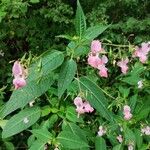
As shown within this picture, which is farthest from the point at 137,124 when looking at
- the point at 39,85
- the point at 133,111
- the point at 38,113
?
the point at 39,85

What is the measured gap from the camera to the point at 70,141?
1.69 metres

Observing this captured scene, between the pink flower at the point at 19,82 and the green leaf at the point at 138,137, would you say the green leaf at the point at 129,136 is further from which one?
the pink flower at the point at 19,82

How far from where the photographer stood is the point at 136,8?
133 inches

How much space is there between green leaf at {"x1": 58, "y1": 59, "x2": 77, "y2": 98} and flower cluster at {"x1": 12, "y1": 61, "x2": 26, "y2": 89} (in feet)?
0.40

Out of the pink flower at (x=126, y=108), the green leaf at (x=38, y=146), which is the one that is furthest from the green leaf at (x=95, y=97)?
the pink flower at (x=126, y=108)

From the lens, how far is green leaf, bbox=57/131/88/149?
5.53 feet

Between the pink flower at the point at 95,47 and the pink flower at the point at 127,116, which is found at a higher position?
the pink flower at the point at 95,47

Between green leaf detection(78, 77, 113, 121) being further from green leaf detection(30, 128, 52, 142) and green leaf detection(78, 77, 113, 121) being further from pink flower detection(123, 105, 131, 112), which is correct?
pink flower detection(123, 105, 131, 112)

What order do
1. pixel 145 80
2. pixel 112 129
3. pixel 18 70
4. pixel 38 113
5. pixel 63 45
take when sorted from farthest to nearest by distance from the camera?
pixel 63 45 → pixel 145 80 → pixel 112 129 → pixel 38 113 → pixel 18 70

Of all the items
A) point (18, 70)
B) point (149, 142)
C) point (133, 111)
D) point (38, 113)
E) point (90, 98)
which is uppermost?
point (18, 70)

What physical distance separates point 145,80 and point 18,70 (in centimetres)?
126

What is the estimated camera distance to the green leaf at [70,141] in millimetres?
1687

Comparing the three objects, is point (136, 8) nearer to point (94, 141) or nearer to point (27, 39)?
point (27, 39)

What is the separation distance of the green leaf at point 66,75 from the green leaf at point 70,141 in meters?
0.30
